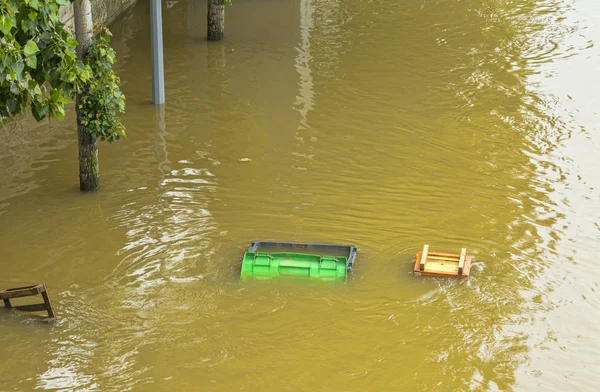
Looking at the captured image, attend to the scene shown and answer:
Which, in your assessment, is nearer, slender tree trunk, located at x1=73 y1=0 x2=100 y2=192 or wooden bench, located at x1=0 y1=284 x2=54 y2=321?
wooden bench, located at x1=0 y1=284 x2=54 y2=321

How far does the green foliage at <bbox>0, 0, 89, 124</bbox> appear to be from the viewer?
597 centimetres

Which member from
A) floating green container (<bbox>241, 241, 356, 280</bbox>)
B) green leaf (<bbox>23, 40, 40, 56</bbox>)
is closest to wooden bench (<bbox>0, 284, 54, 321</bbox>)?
floating green container (<bbox>241, 241, 356, 280</bbox>)

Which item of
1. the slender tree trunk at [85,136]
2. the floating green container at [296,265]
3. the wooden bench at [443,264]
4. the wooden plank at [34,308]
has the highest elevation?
the slender tree trunk at [85,136]

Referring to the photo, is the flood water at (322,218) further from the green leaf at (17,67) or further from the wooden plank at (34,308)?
the green leaf at (17,67)

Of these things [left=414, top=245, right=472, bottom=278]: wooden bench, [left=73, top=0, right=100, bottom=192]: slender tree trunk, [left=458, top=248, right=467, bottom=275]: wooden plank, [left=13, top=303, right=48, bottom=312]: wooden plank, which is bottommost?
[left=13, top=303, right=48, bottom=312]: wooden plank

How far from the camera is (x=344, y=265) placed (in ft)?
31.0

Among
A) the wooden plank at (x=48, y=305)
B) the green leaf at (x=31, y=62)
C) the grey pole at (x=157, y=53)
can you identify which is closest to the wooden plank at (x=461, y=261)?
the wooden plank at (x=48, y=305)

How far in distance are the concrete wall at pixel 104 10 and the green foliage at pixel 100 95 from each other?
6.66m

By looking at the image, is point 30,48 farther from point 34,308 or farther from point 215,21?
point 215,21

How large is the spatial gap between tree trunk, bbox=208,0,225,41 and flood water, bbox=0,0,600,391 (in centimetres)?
36

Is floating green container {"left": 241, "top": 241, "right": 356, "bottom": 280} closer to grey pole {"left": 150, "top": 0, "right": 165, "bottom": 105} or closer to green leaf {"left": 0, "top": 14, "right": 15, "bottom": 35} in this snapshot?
green leaf {"left": 0, "top": 14, "right": 15, "bottom": 35}

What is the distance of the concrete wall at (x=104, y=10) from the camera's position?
16.9m

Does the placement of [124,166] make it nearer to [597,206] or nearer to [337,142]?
[337,142]

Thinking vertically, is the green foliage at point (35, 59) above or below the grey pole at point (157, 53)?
above
